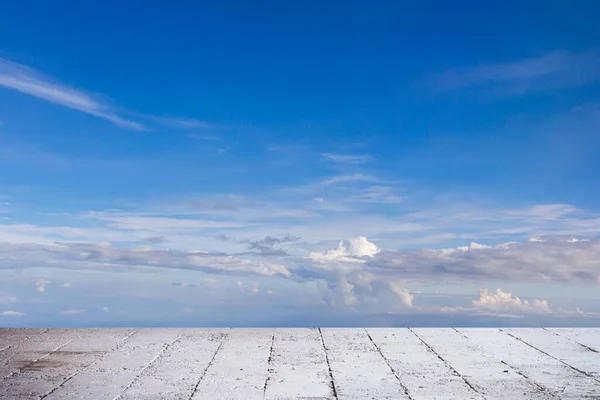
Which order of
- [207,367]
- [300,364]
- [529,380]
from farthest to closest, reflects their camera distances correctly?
[300,364] → [207,367] → [529,380]

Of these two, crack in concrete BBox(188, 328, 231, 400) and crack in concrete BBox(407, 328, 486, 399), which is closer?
crack in concrete BBox(188, 328, 231, 400)

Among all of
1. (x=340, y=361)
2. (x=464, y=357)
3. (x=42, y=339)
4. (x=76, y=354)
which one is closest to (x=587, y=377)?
(x=464, y=357)

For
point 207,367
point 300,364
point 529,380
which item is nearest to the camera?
point 529,380

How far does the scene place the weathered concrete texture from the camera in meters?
5.96

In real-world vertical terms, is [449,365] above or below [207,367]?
above

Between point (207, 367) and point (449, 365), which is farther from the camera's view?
point (449, 365)

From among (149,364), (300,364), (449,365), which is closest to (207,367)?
(149,364)

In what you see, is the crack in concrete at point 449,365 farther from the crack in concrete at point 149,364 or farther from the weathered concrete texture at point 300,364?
the crack in concrete at point 149,364

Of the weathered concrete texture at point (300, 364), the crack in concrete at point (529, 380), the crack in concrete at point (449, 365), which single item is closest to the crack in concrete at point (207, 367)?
the weathered concrete texture at point (300, 364)

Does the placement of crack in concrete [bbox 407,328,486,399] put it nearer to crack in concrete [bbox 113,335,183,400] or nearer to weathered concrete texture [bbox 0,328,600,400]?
weathered concrete texture [bbox 0,328,600,400]

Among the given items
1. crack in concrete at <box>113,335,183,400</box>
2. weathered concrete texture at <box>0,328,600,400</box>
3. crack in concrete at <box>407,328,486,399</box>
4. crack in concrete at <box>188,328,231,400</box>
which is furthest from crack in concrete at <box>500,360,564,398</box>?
crack in concrete at <box>113,335,183,400</box>

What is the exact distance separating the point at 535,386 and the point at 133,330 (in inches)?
222

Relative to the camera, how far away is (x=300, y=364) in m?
7.10

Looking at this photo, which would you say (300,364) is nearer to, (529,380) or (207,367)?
(207,367)
